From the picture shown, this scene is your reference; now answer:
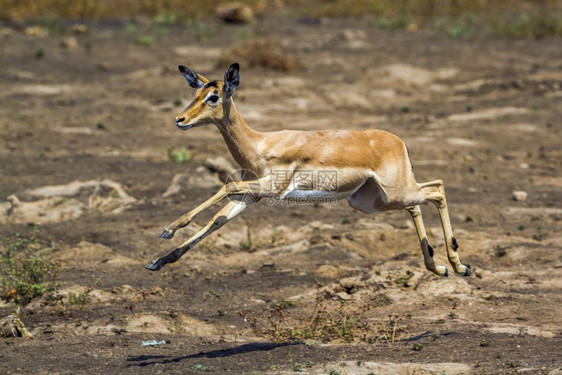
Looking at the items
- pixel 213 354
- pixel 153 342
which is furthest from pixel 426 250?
pixel 153 342

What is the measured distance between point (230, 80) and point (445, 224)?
2.76 meters

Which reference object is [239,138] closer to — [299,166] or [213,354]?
[299,166]

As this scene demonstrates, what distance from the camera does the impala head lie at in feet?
24.4

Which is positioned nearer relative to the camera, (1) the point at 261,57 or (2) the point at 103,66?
(2) the point at 103,66

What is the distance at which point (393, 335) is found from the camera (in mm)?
8188

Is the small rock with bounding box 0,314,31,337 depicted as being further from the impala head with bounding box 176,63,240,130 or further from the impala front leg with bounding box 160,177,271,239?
the impala head with bounding box 176,63,240,130

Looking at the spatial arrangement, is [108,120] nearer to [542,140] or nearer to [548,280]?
[542,140]

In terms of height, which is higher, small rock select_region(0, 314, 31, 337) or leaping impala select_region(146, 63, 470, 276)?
leaping impala select_region(146, 63, 470, 276)

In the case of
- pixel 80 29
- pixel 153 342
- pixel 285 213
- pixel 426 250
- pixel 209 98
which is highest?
pixel 209 98

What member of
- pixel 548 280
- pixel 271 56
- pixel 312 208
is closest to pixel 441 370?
pixel 548 280

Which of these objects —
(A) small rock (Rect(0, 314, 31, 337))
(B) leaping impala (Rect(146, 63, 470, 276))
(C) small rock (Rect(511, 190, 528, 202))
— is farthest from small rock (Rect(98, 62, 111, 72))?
(B) leaping impala (Rect(146, 63, 470, 276))

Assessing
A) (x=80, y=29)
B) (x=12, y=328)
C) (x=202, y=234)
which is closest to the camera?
(x=202, y=234)

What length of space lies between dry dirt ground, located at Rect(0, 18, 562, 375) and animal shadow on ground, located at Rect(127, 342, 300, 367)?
0.10 feet

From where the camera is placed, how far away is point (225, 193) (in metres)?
7.59
